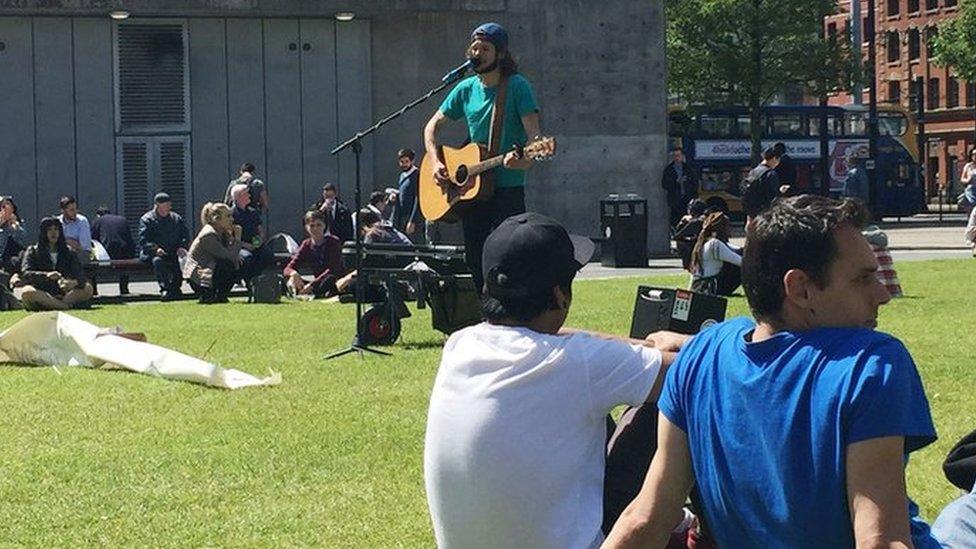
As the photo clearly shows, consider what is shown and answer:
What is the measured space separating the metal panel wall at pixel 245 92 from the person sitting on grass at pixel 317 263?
9358mm

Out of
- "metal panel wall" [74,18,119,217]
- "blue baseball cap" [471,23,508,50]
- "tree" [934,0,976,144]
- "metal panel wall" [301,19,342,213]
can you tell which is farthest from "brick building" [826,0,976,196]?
"blue baseball cap" [471,23,508,50]

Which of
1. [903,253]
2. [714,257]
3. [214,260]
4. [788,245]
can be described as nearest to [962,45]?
[903,253]

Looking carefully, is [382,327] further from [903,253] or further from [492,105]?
[903,253]

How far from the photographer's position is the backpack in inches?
846

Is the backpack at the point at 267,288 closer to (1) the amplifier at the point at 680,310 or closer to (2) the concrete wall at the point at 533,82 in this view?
(2) the concrete wall at the point at 533,82

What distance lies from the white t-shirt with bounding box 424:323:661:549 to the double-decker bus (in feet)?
164

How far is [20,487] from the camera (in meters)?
7.98

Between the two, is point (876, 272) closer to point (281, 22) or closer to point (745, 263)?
point (745, 263)

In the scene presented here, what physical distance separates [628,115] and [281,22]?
6.94 metres

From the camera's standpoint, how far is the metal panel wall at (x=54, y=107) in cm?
3128

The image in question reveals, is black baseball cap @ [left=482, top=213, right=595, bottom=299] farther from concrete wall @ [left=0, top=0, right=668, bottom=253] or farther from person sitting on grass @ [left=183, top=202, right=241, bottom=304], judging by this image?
concrete wall @ [left=0, top=0, right=668, bottom=253]

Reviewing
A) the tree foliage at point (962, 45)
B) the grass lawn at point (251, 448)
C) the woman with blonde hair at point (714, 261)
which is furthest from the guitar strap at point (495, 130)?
the tree foliage at point (962, 45)

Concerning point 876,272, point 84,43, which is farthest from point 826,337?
point 84,43

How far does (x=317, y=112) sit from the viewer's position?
107 ft
